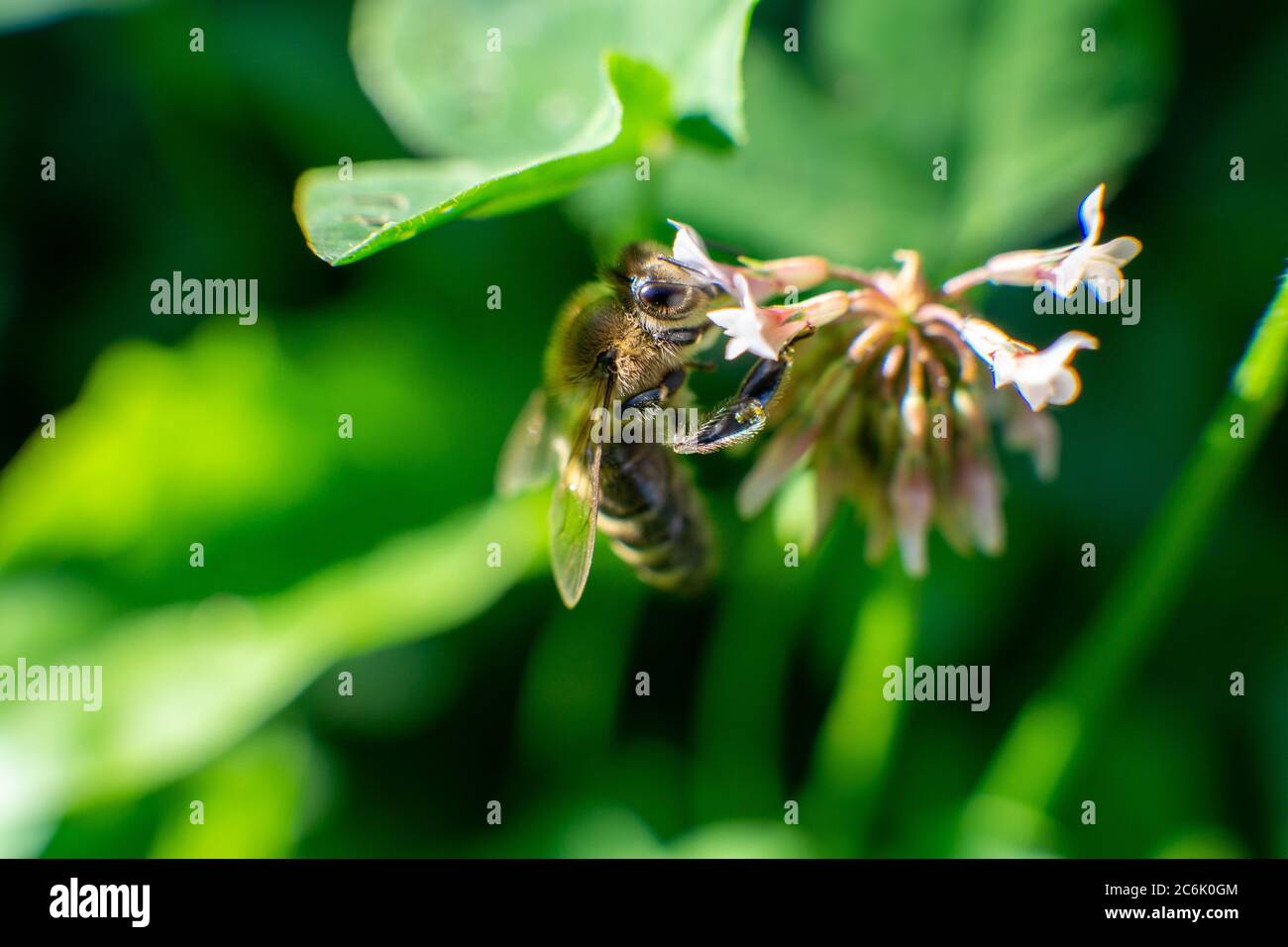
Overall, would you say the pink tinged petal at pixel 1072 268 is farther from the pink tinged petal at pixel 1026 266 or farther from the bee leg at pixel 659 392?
the bee leg at pixel 659 392

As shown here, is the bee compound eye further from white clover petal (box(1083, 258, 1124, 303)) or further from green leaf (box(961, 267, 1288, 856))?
green leaf (box(961, 267, 1288, 856))

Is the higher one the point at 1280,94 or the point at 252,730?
the point at 1280,94

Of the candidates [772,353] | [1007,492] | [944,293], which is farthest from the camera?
[1007,492]

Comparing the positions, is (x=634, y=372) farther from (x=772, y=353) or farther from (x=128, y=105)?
(x=128, y=105)

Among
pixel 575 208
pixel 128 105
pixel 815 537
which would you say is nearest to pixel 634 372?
pixel 815 537

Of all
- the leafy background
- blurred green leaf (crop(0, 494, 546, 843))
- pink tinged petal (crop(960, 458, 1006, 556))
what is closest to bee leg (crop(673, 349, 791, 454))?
pink tinged petal (crop(960, 458, 1006, 556))

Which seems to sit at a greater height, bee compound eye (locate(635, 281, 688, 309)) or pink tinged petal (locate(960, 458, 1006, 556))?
bee compound eye (locate(635, 281, 688, 309))
